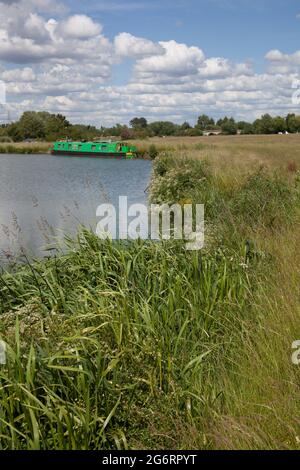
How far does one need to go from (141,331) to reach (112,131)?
7603cm

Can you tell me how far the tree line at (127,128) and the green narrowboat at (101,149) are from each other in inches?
608

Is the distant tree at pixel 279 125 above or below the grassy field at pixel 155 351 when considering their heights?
above

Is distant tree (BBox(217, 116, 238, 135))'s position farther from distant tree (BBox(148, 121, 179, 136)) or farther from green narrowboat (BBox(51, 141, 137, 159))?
green narrowboat (BBox(51, 141, 137, 159))

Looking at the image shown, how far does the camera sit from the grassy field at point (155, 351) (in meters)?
3.02

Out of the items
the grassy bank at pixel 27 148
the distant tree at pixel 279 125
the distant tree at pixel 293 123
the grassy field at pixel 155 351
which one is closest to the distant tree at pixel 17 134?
the grassy bank at pixel 27 148

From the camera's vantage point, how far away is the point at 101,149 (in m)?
54.7

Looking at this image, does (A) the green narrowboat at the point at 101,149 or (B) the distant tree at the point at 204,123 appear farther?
(B) the distant tree at the point at 204,123

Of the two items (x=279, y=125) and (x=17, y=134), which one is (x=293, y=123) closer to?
(x=279, y=125)

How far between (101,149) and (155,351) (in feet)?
170

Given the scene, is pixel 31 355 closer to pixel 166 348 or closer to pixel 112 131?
pixel 166 348

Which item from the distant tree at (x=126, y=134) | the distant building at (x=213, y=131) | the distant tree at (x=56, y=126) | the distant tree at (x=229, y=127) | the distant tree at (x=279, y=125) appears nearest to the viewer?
the distant tree at (x=279, y=125)

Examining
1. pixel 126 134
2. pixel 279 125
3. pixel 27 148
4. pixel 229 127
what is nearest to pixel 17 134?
pixel 27 148

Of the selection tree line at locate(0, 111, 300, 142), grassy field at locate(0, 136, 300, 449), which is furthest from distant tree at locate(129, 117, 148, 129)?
grassy field at locate(0, 136, 300, 449)

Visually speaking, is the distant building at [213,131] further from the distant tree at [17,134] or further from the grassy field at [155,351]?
the grassy field at [155,351]
